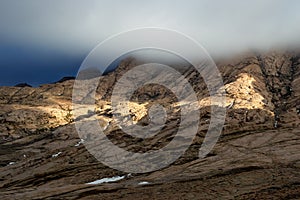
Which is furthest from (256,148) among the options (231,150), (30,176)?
(30,176)

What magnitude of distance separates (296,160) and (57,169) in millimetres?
87479

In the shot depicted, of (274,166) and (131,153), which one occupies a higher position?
(131,153)

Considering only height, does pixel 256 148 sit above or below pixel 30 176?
below

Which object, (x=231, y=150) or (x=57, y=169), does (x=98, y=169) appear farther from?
(x=231, y=150)

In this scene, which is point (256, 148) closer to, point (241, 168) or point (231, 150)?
point (231, 150)

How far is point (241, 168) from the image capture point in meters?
88.8

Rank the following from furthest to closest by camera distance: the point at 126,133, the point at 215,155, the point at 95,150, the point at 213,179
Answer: the point at 126,133, the point at 95,150, the point at 215,155, the point at 213,179

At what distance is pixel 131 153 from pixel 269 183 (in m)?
87.4

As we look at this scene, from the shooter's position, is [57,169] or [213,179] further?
[57,169]

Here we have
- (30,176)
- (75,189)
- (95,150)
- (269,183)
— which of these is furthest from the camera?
(95,150)

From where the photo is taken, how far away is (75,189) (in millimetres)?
84562

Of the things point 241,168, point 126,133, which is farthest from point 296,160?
point 126,133

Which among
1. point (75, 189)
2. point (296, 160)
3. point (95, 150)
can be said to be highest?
point (95, 150)

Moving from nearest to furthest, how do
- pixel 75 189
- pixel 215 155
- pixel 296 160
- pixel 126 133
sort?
pixel 75 189 < pixel 296 160 < pixel 215 155 < pixel 126 133
